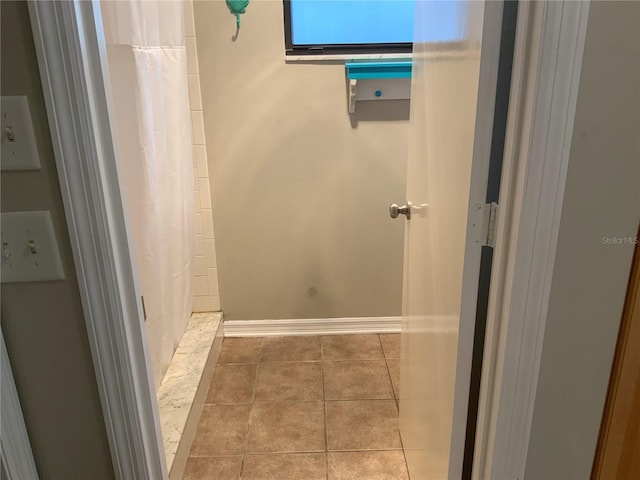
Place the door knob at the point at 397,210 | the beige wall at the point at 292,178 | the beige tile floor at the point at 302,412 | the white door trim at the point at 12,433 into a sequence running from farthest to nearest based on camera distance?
the beige wall at the point at 292,178
the beige tile floor at the point at 302,412
the door knob at the point at 397,210
the white door trim at the point at 12,433

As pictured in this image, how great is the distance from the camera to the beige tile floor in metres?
1.88

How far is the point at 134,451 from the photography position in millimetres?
1034

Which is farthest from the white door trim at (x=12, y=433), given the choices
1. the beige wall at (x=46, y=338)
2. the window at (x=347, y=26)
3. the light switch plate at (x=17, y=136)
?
the window at (x=347, y=26)

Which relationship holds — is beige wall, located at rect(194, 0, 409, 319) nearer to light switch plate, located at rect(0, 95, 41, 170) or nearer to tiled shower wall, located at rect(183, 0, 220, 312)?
tiled shower wall, located at rect(183, 0, 220, 312)

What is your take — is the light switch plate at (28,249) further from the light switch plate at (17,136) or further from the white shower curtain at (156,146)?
the white shower curtain at (156,146)

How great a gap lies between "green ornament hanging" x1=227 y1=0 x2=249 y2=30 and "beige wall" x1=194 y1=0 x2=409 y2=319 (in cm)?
3

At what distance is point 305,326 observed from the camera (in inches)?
110

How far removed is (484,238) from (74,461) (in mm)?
943

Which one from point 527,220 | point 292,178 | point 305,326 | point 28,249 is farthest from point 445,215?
point 305,326

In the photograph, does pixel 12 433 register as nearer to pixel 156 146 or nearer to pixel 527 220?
pixel 527 220

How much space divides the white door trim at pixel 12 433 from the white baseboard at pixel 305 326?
1.79 meters

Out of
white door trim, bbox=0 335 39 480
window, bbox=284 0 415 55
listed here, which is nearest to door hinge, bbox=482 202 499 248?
white door trim, bbox=0 335 39 480

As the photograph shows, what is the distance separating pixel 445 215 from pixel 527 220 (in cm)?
34

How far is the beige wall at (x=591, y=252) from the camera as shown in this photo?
813 mm
